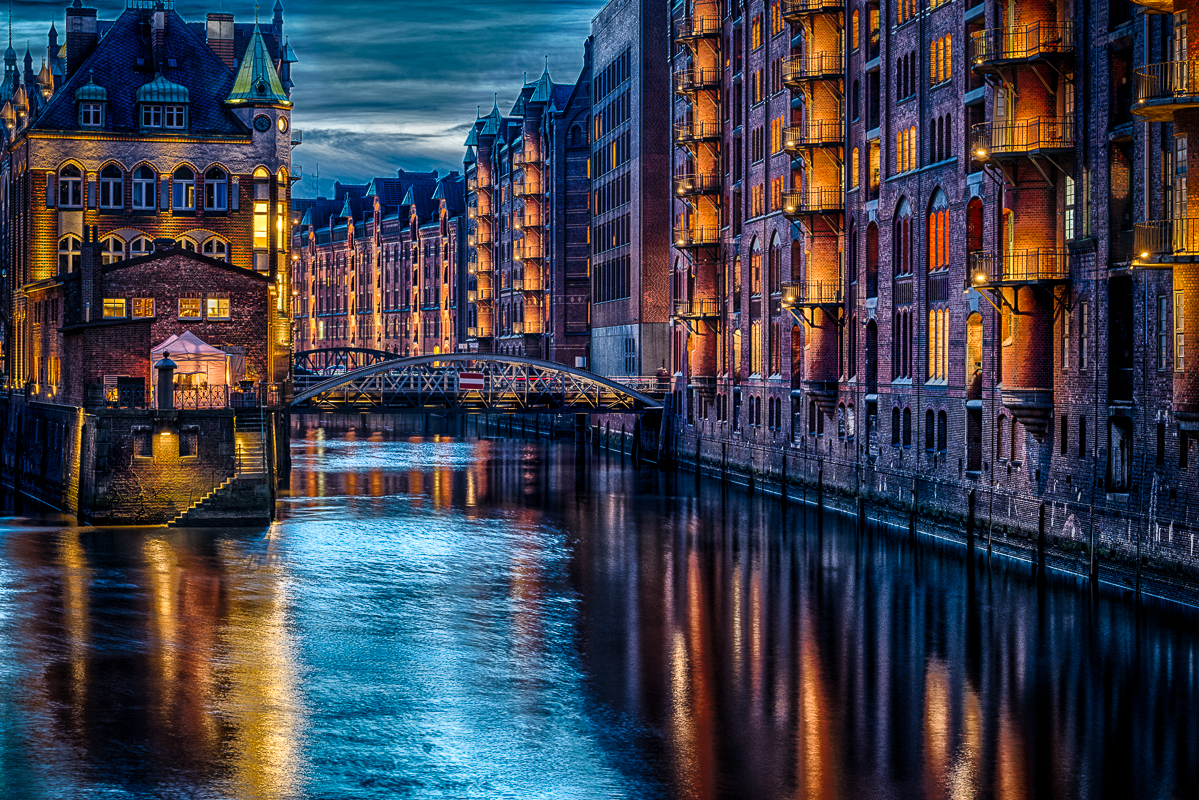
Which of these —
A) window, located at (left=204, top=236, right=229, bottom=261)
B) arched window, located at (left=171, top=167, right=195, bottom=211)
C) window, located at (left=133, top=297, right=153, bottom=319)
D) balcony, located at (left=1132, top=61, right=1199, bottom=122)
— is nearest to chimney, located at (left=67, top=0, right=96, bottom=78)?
arched window, located at (left=171, top=167, right=195, bottom=211)

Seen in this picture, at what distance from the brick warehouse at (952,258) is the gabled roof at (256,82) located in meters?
22.3

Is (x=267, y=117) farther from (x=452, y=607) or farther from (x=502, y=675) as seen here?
(x=502, y=675)

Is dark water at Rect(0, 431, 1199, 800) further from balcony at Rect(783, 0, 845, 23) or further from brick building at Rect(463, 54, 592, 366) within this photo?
brick building at Rect(463, 54, 592, 366)

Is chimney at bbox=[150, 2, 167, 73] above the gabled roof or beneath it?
above

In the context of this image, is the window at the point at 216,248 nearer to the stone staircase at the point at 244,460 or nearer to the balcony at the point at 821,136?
the stone staircase at the point at 244,460

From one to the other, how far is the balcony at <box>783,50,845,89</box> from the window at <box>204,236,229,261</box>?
30.5 m

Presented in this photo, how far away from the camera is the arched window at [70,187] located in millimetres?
79125

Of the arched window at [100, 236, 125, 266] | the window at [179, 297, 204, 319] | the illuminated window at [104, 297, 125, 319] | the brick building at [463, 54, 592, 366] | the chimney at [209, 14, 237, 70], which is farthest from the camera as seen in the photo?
the brick building at [463, 54, 592, 366]

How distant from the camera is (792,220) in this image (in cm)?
7056

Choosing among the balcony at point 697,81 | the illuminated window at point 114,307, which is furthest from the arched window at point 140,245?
the balcony at point 697,81

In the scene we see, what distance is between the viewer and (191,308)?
Answer: 64.1 metres

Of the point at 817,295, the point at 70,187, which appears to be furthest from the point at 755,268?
the point at 70,187

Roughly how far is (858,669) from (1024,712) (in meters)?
4.61

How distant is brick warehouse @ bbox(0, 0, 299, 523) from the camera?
63781mm
